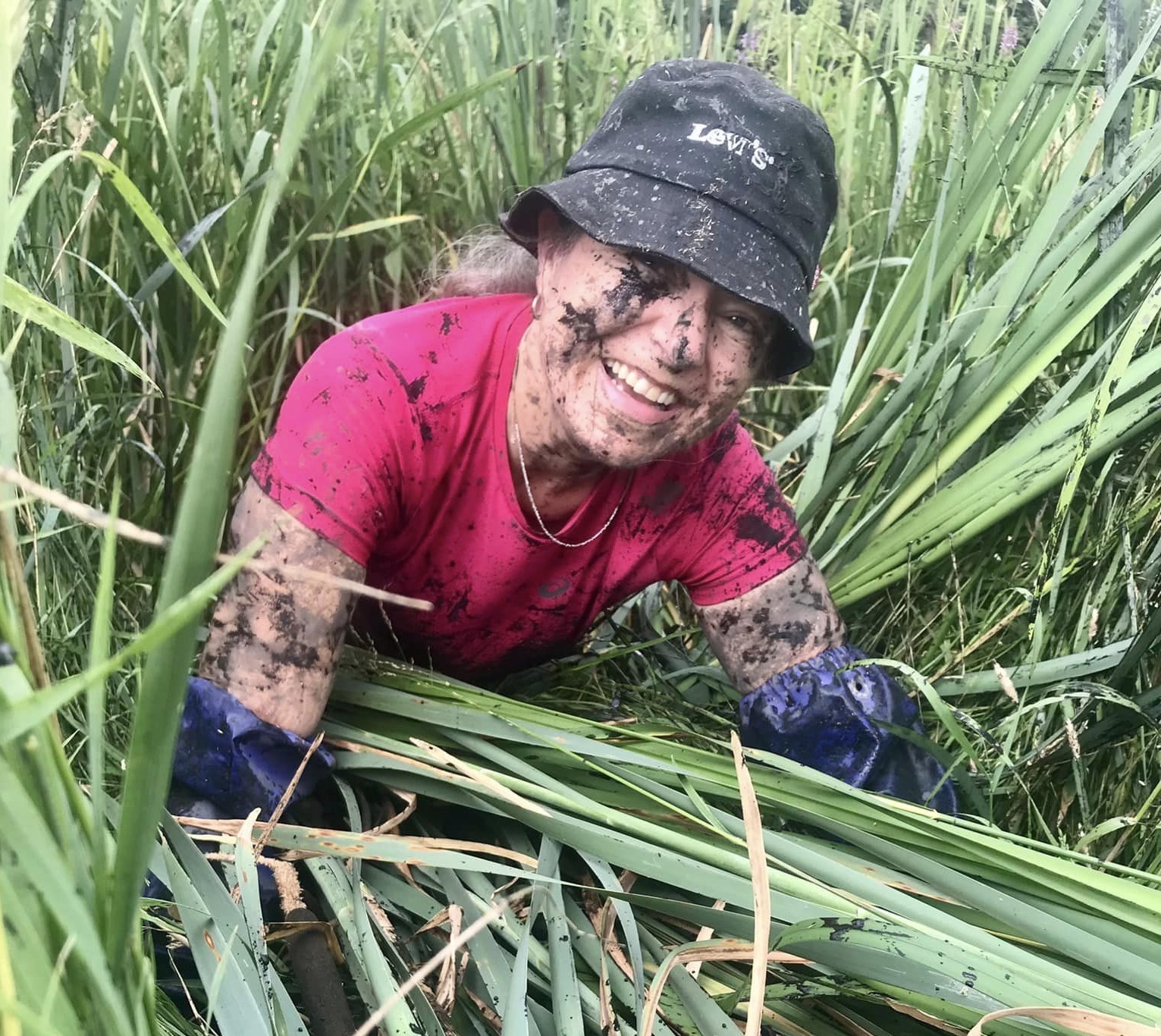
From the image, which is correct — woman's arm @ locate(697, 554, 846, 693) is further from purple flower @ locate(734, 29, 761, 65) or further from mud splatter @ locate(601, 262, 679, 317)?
purple flower @ locate(734, 29, 761, 65)

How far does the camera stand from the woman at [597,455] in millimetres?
844

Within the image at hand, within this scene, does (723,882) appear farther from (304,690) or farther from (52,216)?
(52,216)

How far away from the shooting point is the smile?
2.85 feet

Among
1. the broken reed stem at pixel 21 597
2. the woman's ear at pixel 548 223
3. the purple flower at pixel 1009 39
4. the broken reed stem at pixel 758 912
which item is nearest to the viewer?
the broken reed stem at pixel 21 597

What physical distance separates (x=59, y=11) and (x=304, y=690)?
2.24 feet

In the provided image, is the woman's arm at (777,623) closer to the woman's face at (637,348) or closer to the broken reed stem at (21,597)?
the woman's face at (637,348)

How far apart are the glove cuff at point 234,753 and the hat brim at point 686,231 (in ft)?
1.74

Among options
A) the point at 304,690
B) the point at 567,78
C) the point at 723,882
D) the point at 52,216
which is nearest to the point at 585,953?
the point at 723,882

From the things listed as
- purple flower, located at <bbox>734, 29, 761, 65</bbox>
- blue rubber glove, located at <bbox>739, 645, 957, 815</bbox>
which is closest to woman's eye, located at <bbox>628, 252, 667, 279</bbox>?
blue rubber glove, located at <bbox>739, 645, 957, 815</bbox>

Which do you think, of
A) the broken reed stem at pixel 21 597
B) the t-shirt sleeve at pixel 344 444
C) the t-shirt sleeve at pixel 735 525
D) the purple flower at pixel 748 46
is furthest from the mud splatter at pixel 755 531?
the purple flower at pixel 748 46

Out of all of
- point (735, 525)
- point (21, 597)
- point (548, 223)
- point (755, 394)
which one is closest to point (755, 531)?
point (735, 525)

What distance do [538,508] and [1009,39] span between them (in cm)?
143

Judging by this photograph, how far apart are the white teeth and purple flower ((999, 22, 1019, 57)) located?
1.36m

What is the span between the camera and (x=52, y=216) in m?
1.02
